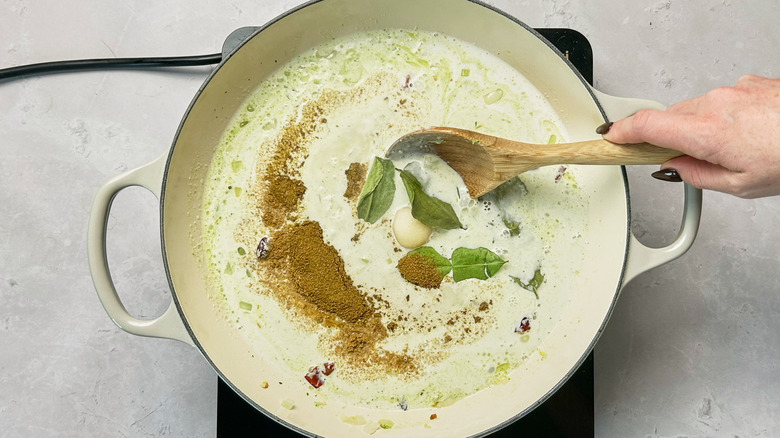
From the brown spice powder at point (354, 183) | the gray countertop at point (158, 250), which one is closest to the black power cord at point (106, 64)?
the gray countertop at point (158, 250)

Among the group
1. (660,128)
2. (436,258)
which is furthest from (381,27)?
(660,128)

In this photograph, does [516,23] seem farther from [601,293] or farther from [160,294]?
[160,294]

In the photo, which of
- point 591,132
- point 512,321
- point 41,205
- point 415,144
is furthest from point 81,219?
point 591,132

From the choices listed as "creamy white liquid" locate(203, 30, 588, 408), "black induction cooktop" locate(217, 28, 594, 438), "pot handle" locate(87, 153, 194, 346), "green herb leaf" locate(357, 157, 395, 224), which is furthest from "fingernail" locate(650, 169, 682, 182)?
"pot handle" locate(87, 153, 194, 346)

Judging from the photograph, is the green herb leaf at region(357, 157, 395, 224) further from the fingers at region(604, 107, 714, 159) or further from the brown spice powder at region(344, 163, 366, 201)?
the fingers at region(604, 107, 714, 159)

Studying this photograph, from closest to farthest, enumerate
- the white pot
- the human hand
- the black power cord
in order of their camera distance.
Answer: the human hand → the white pot → the black power cord

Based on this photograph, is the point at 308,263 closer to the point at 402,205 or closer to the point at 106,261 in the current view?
the point at 402,205

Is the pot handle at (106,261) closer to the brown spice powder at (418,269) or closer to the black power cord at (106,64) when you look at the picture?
the black power cord at (106,64)
